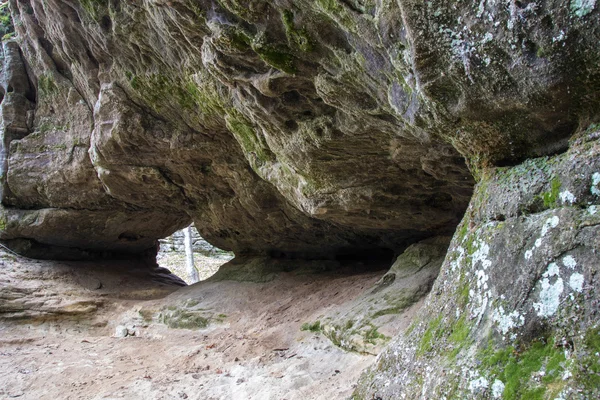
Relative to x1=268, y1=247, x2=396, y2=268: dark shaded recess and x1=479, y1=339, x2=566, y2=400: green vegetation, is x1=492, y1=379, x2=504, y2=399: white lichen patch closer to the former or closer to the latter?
x1=479, y1=339, x2=566, y2=400: green vegetation

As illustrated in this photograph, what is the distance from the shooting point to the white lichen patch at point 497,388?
2.49 m

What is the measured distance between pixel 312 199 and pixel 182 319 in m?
3.88

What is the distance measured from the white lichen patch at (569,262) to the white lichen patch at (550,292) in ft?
0.18

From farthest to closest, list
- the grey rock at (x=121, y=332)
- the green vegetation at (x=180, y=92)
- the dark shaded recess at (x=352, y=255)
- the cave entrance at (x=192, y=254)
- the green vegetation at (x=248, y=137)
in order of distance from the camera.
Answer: the cave entrance at (x=192, y=254), the dark shaded recess at (x=352, y=255), the grey rock at (x=121, y=332), the green vegetation at (x=248, y=137), the green vegetation at (x=180, y=92)

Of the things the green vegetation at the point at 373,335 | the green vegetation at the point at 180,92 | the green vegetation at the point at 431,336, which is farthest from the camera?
the green vegetation at the point at 180,92

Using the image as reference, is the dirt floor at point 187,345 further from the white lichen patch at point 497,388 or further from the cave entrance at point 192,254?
the cave entrance at point 192,254

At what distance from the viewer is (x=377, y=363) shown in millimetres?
3895

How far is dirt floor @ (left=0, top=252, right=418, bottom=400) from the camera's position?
5438 mm

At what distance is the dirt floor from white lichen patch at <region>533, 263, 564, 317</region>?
2547 mm

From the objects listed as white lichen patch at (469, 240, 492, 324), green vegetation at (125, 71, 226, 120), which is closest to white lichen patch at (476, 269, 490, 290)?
white lichen patch at (469, 240, 492, 324)

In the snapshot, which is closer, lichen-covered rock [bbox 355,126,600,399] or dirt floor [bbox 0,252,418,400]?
lichen-covered rock [bbox 355,126,600,399]

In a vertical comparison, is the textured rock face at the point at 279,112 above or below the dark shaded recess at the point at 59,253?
above

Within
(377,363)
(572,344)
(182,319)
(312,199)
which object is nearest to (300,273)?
(182,319)

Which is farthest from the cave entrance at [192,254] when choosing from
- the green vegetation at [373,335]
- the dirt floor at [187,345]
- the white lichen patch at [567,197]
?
the white lichen patch at [567,197]
